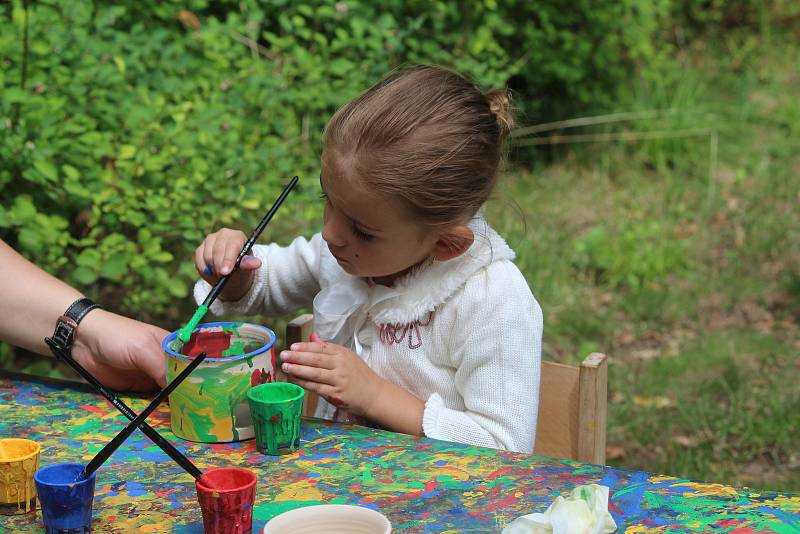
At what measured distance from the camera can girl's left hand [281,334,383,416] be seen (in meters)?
1.58

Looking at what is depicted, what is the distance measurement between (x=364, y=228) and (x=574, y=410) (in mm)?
518

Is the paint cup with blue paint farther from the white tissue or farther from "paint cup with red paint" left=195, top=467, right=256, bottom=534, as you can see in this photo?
the white tissue

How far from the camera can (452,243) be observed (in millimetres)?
1782

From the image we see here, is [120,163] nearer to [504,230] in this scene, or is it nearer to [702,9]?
[504,230]

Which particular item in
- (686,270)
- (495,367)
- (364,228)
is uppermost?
(364,228)

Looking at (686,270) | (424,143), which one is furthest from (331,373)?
(686,270)

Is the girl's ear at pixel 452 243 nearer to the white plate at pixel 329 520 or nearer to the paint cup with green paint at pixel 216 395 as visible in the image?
the paint cup with green paint at pixel 216 395

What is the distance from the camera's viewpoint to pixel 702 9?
6527 mm

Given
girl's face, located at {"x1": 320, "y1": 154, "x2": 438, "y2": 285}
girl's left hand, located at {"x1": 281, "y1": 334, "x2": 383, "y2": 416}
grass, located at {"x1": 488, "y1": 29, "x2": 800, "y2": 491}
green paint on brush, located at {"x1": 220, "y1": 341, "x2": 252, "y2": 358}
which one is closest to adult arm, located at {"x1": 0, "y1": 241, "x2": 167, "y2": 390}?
green paint on brush, located at {"x1": 220, "y1": 341, "x2": 252, "y2": 358}

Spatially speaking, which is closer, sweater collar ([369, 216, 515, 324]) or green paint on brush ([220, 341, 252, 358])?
green paint on brush ([220, 341, 252, 358])

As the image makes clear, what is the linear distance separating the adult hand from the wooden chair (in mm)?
705

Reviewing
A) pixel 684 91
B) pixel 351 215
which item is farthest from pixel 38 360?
pixel 684 91

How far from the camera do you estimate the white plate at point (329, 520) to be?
1.17m

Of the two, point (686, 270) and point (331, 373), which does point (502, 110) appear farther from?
point (686, 270)
